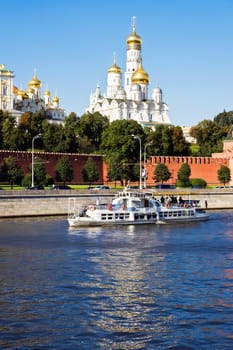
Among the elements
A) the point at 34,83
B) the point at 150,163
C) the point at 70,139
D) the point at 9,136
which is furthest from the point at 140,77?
the point at 9,136

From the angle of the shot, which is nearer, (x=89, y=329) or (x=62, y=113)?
(x=89, y=329)

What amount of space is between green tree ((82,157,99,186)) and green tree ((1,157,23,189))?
7.30m

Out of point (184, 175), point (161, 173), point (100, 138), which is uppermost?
point (100, 138)

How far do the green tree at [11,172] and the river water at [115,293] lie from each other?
2297cm

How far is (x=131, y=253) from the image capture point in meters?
23.5

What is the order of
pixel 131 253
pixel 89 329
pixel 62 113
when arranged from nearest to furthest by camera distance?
pixel 89 329 < pixel 131 253 < pixel 62 113

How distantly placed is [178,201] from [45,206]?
773 centimetres

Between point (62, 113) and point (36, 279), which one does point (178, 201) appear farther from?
point (62, 113)

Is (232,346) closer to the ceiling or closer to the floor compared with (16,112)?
closer to the floor

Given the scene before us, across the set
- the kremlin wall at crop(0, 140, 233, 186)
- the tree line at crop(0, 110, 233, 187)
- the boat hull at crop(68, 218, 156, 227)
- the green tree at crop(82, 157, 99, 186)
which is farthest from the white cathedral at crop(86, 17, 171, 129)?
the boat hull at crop(68, 218, 156, 227)

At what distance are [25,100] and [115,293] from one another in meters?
82.8

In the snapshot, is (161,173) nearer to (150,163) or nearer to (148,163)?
(148,163)

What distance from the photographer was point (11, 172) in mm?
50531

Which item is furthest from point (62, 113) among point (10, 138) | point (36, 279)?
point (36, 279)
